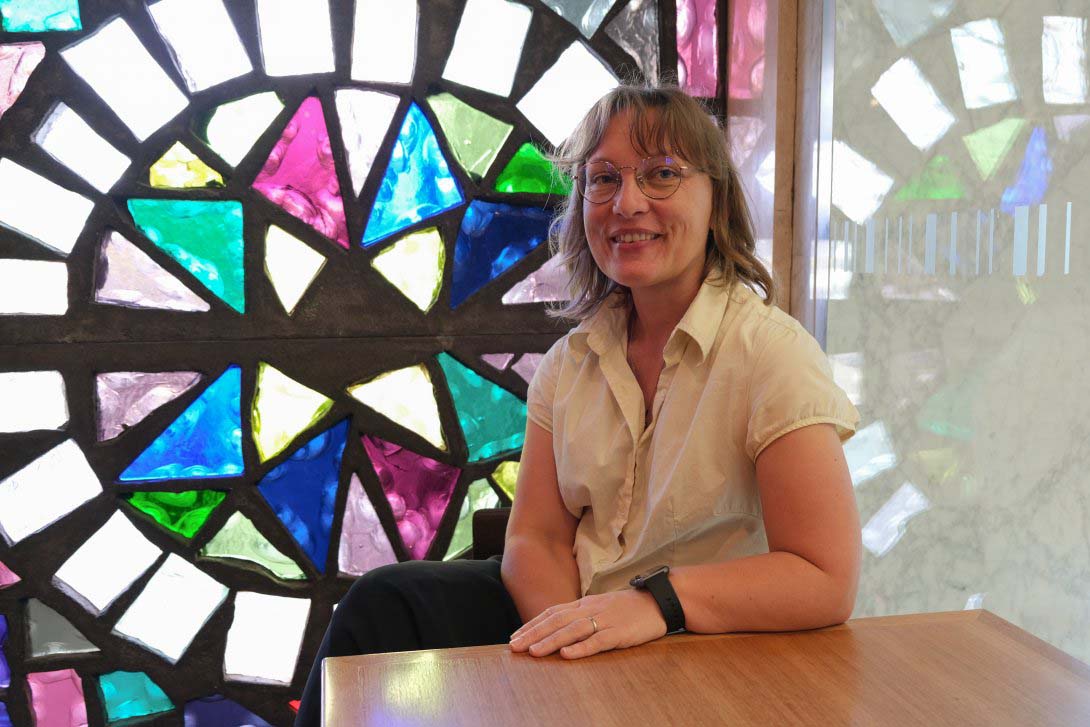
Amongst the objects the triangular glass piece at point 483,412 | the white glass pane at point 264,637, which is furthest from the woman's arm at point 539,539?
the white glass pane at point 264,637

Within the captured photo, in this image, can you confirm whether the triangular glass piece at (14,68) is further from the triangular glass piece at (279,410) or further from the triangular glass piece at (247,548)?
the triangular glass piece at (247,548)

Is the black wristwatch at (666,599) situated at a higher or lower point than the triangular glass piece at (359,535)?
higher

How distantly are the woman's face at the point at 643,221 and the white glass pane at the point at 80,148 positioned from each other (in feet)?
4.30

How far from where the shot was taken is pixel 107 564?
2.46 meters

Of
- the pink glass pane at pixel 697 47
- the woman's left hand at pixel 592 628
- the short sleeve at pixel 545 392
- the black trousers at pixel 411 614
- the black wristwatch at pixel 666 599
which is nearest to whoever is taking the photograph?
the woman's left hand at pixel 592 628

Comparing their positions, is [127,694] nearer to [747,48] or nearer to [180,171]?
[180,171]

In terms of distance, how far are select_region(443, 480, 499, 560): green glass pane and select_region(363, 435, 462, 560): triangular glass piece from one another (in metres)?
0.05

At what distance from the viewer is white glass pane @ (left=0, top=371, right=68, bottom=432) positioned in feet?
7.76

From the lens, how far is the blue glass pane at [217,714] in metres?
2.55

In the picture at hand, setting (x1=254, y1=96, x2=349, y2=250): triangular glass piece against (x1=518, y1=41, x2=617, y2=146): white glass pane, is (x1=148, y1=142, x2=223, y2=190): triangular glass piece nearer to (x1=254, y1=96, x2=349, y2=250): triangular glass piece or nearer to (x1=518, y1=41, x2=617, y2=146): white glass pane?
(x1=254, y1=96, x2=349, y2=250): triangular glass piece

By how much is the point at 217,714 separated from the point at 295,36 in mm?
1694

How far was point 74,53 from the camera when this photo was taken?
7.73 ft

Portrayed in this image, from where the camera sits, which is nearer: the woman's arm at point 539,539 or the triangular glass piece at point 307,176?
the woman's arm at point 539,539

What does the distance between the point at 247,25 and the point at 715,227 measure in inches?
54.0
